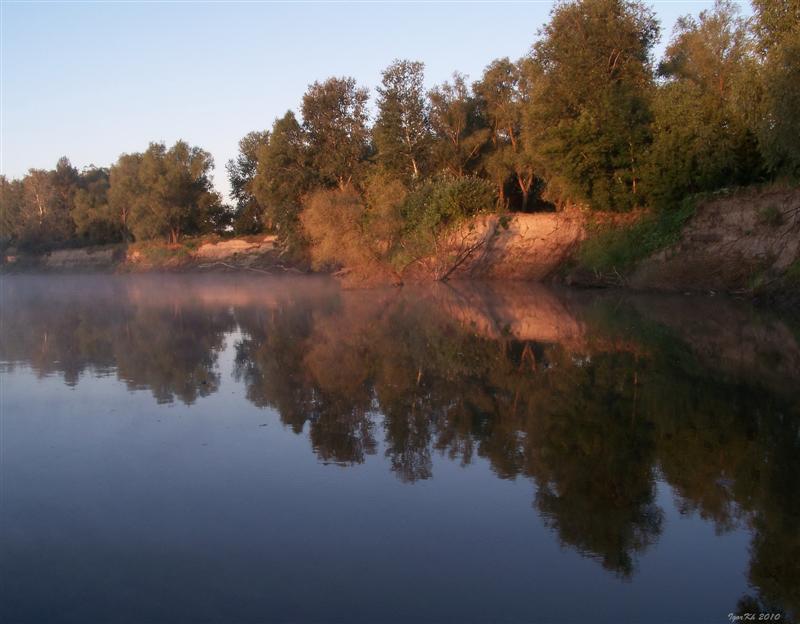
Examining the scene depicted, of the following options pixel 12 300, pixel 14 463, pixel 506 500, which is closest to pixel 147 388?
pixel 14 463

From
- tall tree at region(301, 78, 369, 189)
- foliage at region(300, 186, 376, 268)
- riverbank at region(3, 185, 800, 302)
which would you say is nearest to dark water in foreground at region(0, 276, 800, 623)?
riverbank at region(3, 185, 800, 302)

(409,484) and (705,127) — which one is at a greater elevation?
(705,127)

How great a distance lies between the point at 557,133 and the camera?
33.1 metres

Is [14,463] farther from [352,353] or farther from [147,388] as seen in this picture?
[352,353]

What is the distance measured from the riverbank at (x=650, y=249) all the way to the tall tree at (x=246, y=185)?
32.7 metres

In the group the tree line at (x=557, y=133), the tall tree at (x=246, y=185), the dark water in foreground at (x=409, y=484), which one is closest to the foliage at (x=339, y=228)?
the tree line at (x=557, y=133)

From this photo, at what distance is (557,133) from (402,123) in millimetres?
14963

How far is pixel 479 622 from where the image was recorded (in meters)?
4.67

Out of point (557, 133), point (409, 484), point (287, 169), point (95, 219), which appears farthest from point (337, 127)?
point (409, 484)

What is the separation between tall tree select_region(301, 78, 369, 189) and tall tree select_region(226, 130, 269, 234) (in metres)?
16.3

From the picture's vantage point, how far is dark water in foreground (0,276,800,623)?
507 cm

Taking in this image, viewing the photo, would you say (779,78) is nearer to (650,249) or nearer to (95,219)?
(650,249)

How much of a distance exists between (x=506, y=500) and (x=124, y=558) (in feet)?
11.2

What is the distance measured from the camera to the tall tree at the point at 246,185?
68062 mm
